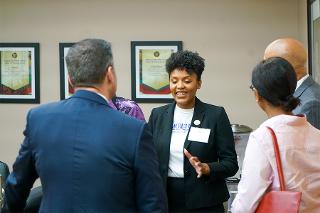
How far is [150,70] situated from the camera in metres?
4.20

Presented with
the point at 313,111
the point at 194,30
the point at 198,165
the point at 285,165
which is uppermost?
the point at 194,30

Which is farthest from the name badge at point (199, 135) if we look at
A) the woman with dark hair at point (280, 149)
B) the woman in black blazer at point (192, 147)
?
the woman with dark hair at point (280, 149)

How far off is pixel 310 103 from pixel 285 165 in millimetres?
676

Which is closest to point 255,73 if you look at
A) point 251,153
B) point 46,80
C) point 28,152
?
point 251,153

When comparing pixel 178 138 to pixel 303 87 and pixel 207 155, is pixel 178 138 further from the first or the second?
pixel 303 87

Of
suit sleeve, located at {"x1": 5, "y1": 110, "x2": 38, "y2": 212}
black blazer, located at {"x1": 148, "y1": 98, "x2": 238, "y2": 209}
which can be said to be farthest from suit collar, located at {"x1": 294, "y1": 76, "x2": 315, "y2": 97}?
suit sleeve, located at {"x1": 5, "y1": 110, "x2": 38, "y2": 212}

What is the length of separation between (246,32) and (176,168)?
90.4 inches

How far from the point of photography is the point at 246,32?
4.16 meters

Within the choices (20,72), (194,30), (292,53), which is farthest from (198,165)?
(20,72)

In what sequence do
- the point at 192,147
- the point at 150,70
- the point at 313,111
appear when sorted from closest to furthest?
1. the point at 313,111
2. the point at 192,147
3. the point at 150,70

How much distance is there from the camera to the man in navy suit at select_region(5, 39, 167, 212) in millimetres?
1376

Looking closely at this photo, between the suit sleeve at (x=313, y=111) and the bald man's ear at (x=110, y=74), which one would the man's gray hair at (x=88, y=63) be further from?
the suit sleeve at (x=313, y=111)

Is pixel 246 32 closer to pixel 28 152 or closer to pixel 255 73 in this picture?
pixel 255 73

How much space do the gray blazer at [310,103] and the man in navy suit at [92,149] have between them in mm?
924
